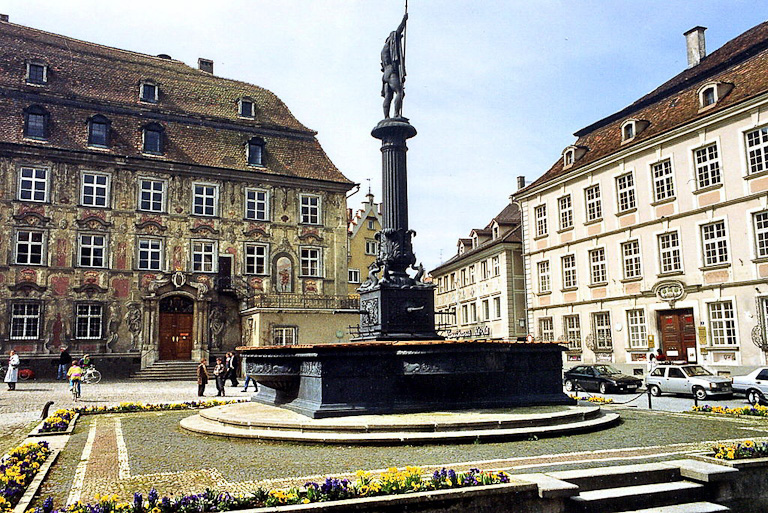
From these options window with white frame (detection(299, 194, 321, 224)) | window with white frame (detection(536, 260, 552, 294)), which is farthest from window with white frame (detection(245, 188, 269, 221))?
window with white frame (detection(536, 260, 552, 294))

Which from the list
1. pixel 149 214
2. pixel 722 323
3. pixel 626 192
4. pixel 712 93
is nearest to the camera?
pixel 722 323

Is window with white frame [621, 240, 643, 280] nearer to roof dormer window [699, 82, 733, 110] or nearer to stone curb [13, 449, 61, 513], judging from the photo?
roof dormer window [699, 82, 733, 110]

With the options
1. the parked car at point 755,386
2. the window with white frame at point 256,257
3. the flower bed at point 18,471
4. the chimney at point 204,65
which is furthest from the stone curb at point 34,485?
the chimney at point 204,65

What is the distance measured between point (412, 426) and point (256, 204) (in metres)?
30.2

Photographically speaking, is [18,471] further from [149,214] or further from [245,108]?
[245,108]

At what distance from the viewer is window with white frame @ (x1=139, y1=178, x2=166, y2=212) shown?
3578cm

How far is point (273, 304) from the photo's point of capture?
3522 centimetres

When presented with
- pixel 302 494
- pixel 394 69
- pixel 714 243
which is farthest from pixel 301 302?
pixel 302 494

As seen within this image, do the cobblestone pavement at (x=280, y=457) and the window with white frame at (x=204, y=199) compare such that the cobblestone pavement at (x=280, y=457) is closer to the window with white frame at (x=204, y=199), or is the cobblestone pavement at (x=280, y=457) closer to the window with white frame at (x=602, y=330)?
the window with white frame at (x=602, y=330)

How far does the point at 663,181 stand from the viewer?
99.6 feet

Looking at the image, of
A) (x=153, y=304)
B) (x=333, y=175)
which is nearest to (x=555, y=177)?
(x=333, y=175)

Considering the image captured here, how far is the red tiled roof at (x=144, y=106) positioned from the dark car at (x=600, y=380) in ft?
65.6

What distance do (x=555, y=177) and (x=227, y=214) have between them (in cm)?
1904

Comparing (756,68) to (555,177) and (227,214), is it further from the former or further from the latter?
(227,214)
